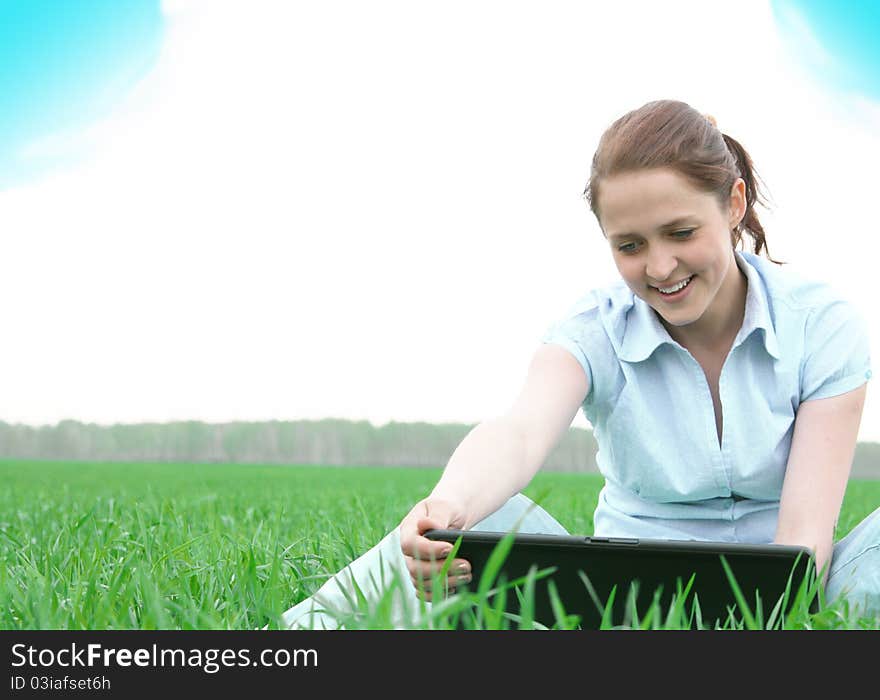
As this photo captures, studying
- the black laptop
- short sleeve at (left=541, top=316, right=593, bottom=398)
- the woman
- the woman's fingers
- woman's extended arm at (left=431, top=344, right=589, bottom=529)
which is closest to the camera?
the black laptop

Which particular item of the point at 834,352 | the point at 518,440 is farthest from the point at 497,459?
the point at 834,352

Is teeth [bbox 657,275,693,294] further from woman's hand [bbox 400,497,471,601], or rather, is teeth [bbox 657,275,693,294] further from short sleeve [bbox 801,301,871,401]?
woman's hand [bbox 400,497,471,601]

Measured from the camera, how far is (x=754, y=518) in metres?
2.39

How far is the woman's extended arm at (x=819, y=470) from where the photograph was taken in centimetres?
208

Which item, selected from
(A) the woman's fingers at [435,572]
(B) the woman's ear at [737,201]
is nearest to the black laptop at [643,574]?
(A) the woman's fingers at [435,572]

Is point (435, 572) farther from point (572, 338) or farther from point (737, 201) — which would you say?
point (737, 201)

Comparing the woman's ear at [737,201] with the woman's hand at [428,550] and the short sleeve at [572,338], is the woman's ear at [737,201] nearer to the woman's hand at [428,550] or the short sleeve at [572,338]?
the short sleeve at [572,338]

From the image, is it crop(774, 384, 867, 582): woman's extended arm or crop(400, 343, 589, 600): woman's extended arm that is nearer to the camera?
crop(400, 343, 589, 600): woman's extended arm

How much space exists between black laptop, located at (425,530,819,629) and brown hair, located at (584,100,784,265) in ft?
2.99

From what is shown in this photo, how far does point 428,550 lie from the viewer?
5.53 ft

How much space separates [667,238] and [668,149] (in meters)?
0.20

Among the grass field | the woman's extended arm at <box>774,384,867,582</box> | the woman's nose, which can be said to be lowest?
the grass field

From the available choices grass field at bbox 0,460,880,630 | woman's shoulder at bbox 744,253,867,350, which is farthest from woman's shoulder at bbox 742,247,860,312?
grass field at bbox 0,460,880,630

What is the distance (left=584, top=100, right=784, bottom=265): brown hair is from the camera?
214cm
